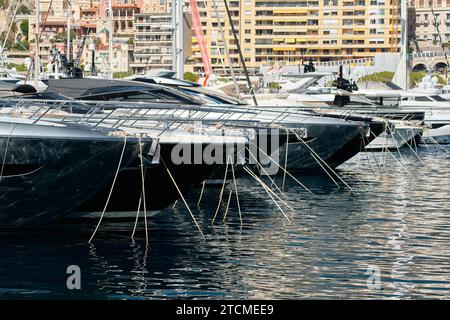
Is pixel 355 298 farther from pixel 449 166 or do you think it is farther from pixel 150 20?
pixel 150 20

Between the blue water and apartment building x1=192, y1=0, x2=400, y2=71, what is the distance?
431 feet

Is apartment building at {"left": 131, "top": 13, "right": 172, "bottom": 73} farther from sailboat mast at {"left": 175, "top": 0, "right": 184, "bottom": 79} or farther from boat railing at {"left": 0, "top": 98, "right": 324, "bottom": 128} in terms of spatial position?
boat railing at {"left": 0, "top": 98, "right": 324, "bottom": 128}

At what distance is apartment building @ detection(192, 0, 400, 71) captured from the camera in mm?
153250

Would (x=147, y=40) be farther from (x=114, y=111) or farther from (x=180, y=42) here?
(x=114, y=111)

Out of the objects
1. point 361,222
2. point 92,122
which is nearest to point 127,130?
point 92,122

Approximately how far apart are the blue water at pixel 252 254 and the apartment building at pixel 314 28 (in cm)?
13148

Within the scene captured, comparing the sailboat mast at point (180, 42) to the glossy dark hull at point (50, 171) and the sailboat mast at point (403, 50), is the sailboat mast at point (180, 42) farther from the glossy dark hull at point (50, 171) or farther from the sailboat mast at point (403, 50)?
the glossy dark hull at point (50, 171)

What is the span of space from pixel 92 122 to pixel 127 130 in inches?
23.9

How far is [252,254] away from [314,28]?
140 metres

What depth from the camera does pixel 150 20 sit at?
15275cm

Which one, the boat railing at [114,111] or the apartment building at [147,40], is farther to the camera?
the apartment building at [147,40]

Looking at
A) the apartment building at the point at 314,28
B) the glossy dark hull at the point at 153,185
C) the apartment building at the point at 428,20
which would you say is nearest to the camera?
the glossy dark hull at the point at 153,185

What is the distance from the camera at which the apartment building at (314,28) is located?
153 meters

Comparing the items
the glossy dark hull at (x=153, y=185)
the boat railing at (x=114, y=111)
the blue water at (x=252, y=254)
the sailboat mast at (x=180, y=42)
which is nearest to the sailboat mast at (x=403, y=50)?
the sailboat mast at (x=180, y=42)
